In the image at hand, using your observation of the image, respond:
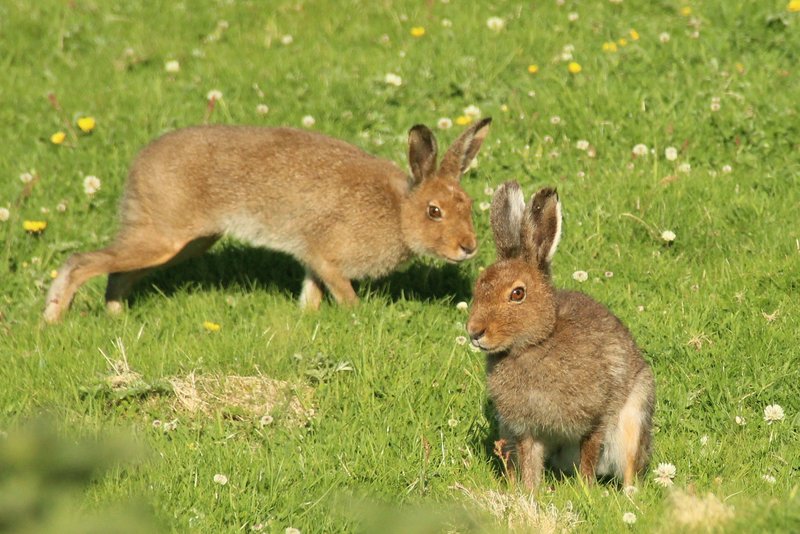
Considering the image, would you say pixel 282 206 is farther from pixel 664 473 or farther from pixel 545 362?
pixel 664 473

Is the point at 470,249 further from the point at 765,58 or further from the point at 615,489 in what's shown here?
the point at 765,58

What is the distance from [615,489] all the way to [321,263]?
338 cm

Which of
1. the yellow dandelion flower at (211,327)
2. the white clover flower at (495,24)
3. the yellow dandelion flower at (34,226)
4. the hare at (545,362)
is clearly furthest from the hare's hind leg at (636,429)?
the white clover flower at (495,24)

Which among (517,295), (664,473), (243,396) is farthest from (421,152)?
(664,473)

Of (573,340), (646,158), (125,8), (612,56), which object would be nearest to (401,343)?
(573,340)

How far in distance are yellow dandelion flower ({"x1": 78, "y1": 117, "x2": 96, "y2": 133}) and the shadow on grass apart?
1721mm

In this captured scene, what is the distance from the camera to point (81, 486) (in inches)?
95.5

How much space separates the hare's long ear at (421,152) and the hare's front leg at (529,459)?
290cm

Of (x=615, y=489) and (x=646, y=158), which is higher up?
(x=646, y=158)

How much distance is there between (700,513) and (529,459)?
142 centimetres

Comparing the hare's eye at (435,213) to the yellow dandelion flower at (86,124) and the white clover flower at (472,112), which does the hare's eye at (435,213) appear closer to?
the white clover flower at (472,112)

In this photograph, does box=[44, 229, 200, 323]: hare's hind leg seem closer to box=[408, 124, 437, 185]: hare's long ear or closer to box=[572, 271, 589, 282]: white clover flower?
box=[408, 124, 437, 185]: hare's long ear

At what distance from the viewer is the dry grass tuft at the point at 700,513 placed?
4.30 m

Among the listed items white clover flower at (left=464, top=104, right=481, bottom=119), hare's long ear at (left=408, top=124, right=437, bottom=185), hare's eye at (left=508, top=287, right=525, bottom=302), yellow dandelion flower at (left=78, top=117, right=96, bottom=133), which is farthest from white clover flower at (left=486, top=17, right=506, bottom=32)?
hare's eye at (left=508, top=287, right=525, bottom=302)
